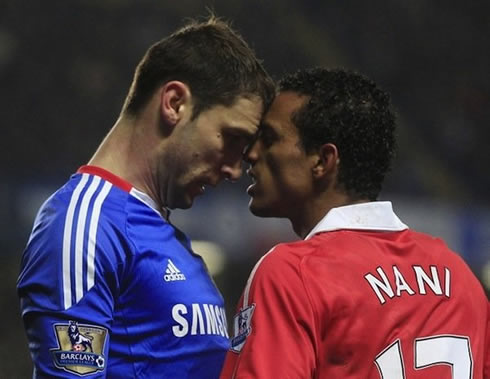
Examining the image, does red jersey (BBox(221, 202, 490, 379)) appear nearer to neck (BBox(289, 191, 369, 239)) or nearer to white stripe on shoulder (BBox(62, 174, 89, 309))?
neck (BBox(289, 191, 369, 239))

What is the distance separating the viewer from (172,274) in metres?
2.08

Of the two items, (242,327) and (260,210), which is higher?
(260,210)

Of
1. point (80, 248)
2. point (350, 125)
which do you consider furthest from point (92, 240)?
point (350, 125)

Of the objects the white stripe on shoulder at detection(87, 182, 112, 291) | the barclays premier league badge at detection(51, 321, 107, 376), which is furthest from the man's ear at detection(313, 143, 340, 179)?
the barclays premier league badge at detection(51, 321, 107, 376)

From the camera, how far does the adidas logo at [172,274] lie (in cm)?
206

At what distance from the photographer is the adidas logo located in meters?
2.06

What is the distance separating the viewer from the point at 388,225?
7.09 ft

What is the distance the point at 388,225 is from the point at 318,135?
23 cm

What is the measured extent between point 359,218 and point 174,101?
45 cm

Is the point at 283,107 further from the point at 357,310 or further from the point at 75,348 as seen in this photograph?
the point at 75,348

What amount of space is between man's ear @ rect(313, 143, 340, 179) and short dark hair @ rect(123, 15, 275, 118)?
181 millimetres

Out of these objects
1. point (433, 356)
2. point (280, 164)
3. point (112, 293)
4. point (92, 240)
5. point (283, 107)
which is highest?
point (283, 107)

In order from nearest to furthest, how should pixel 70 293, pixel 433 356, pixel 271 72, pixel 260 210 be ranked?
pixel 70 293, pixel 433 356, pixel 260 210, pixel 271 72

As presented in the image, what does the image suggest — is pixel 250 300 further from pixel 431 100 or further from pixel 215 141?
pixel 431 100
